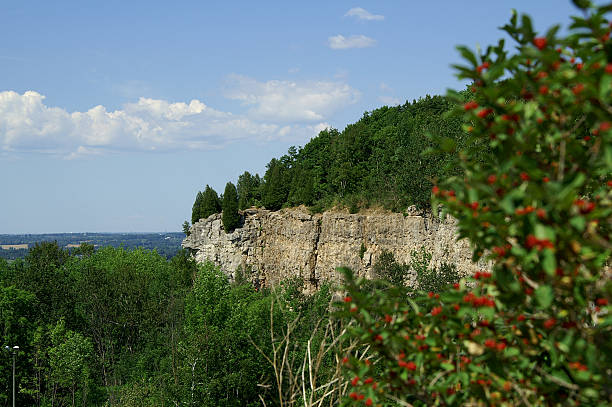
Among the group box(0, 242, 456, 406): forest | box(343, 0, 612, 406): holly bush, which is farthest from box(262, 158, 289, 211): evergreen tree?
box(343, 0, 612, 406): holly bush

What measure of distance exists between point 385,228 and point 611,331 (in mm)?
37879

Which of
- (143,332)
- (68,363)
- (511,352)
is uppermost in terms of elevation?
(511,352)

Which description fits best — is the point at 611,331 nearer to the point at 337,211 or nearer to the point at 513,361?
the point at 513,361

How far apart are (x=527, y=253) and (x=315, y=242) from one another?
43.5 m

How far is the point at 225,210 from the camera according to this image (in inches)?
1977

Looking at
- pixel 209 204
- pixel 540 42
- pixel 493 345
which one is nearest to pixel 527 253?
pixel 493 345

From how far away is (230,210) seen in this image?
50.2m

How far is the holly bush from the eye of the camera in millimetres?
2627

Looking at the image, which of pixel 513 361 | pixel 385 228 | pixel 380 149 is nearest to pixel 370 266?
pixel 385 228

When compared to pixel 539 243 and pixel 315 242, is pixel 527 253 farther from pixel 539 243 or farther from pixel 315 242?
pixel 315 242

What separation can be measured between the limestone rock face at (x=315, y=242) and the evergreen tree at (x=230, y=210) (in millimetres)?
678

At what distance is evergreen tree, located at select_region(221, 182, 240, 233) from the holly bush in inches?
1865

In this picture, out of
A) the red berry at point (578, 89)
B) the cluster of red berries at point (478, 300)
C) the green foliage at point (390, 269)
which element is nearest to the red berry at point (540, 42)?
the red berry at point (578, 89)

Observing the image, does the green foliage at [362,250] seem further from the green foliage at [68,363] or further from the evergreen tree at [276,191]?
the green foliage at [68,363]
